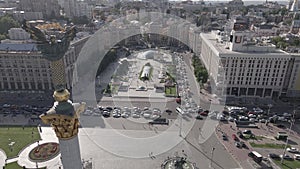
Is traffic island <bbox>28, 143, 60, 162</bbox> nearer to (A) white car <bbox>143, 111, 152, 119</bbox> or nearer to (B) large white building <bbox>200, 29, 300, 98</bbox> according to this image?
(A) white car <bbox>143, 111, 152, 119</bbox>

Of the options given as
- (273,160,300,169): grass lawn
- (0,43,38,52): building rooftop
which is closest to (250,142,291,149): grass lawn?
(273,160,300,169): grass lawn

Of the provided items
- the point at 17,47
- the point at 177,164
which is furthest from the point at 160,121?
the point at 17,47

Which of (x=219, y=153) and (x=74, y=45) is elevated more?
(x=74, y=45)

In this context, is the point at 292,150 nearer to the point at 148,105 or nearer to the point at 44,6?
the point at 148,105

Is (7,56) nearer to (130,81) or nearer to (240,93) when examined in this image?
(130,81)

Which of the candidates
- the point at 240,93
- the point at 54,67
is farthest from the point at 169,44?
Result: the point at 54,67

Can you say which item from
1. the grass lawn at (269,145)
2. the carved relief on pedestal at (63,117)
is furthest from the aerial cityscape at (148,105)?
the grass lawn at (269,145)

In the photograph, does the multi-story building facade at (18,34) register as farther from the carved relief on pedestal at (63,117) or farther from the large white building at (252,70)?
the carved relief on pedestal at (63,117)
